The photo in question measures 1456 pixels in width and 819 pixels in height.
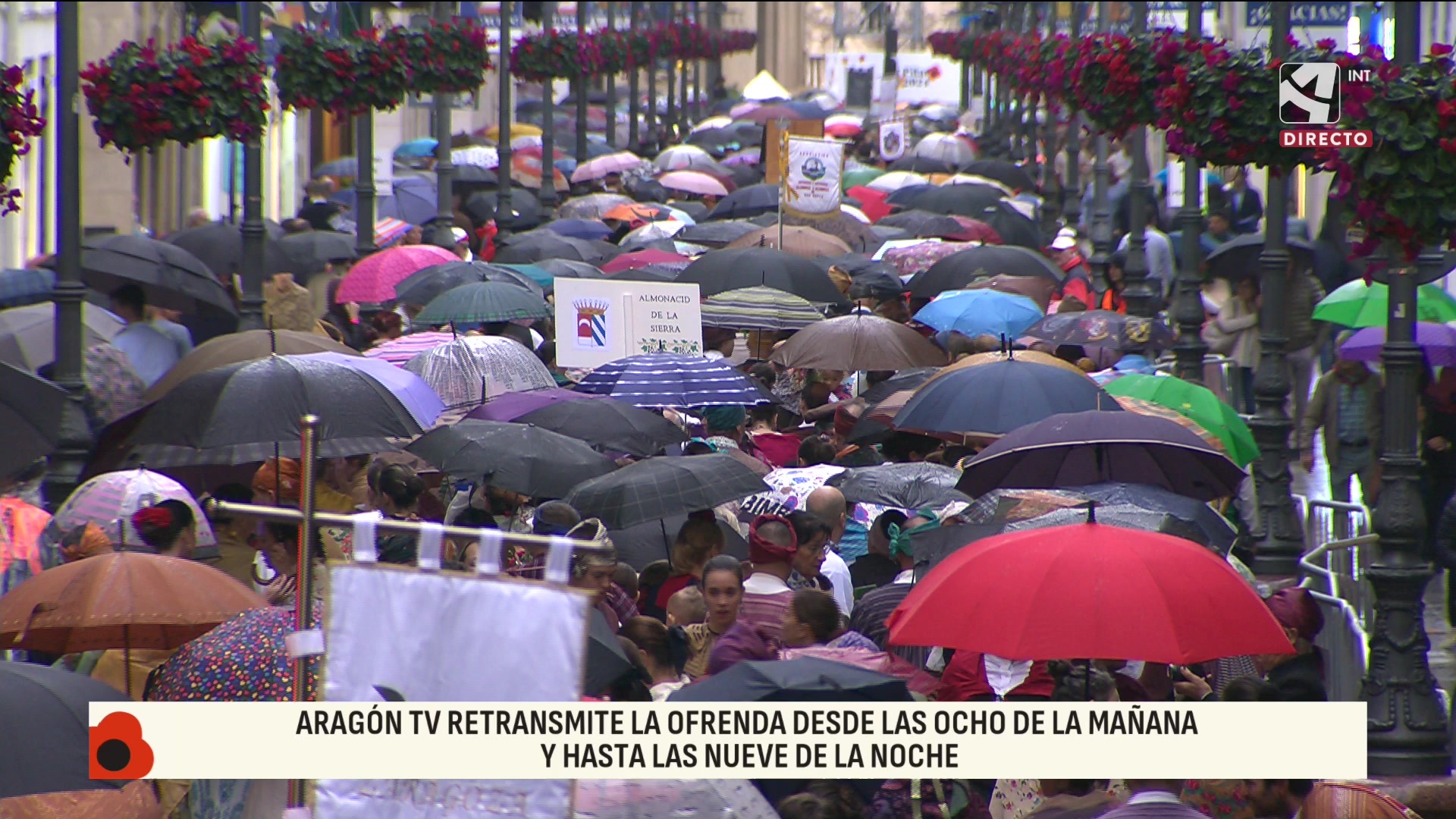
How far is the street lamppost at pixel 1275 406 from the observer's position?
14008mm

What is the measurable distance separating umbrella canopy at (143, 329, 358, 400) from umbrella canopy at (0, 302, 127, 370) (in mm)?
887

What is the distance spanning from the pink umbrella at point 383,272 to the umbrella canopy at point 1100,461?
9094 millimetres

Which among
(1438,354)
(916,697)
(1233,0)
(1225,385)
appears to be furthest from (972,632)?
(1233,0)

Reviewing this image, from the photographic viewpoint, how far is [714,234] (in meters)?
21.9

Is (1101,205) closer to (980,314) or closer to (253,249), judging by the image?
(980,314)

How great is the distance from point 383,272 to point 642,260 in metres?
2.28

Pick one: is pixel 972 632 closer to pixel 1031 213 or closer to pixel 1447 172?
pixel 1447 172

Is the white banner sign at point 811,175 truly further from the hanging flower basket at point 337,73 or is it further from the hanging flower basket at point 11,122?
the hanging flower basket at point 11,122

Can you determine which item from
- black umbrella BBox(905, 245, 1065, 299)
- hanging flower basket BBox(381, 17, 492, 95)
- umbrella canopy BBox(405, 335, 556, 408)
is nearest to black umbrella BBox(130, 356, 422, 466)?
umbrella canopy BBox(405, 335, 556, 408)

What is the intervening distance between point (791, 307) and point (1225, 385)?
14.4 ft

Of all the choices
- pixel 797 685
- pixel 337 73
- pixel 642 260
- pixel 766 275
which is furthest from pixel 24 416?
pixel 337 73

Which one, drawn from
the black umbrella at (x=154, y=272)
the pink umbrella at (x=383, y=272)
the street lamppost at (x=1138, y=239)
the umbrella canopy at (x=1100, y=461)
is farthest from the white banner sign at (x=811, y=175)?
the umbrella canopy at (x=1100, y=461)

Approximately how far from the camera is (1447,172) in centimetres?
956

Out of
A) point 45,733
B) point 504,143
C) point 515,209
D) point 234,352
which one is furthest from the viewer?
point 515,209
